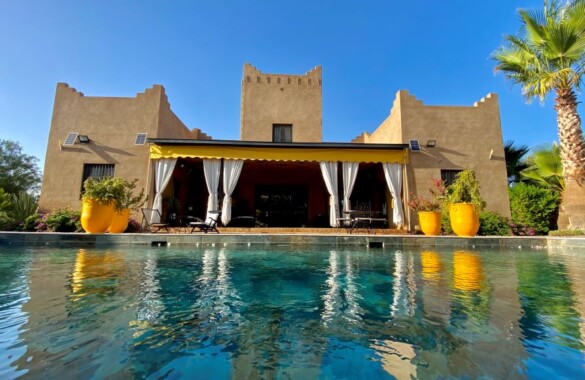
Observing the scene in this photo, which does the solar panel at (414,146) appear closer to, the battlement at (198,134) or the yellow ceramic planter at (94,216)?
the yellow ceramic planter at (94,216)

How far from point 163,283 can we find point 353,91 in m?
18.4

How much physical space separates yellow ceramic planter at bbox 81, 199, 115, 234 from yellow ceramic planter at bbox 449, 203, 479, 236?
9517 mm

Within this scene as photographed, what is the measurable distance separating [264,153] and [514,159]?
40.3 ft

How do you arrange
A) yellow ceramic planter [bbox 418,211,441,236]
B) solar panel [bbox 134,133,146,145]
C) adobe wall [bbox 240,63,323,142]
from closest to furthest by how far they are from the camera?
yellow ceramic planter [bbox 418,211,441,236], solar panel [bbox 134,133,146,145], adobe wall [bbox 240,63,323,142]

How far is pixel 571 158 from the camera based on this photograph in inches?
410

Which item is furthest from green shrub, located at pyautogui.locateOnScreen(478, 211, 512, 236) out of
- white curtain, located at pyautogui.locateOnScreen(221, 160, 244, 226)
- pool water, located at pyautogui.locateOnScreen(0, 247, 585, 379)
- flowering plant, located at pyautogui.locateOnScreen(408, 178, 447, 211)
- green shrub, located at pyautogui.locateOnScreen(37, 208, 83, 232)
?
green shrub, located at pyautogui.locateOnScreen(37, 208, 83, 232)

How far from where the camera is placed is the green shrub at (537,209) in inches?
423

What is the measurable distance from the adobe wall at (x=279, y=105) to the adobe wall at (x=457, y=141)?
4.39 m

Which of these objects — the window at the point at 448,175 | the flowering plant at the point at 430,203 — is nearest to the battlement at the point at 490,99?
the window at the point at 448,175

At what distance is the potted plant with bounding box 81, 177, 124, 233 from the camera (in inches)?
299

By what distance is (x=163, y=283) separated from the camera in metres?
3.14

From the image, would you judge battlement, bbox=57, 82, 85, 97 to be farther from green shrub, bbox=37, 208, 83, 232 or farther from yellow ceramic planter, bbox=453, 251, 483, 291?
yellow ceramic planter, bbox=453, 251, 483, 291

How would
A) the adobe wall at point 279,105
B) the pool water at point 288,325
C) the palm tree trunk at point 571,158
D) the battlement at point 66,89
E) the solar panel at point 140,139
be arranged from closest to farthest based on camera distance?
1. the pool water at point 288,325
2. the palm tree trunk at point 571,158
3. the solar panel at point 140,139
4. the battlement at point 66,89
5. the adobe wall at point 279,105

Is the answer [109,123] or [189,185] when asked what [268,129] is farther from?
[109,123]
